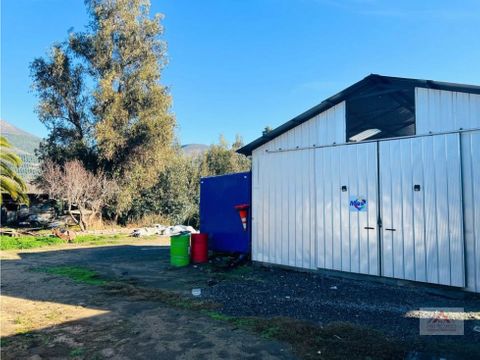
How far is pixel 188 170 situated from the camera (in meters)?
27.0

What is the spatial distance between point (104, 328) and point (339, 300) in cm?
402

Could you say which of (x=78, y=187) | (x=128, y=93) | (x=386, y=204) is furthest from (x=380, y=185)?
(x=128, y=93)

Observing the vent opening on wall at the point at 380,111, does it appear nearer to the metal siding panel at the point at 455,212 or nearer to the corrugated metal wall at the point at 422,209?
the corrugated metal wall at the point at 422,209

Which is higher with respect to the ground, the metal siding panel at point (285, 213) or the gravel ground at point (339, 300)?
the metal siding panel at point (285, 213)

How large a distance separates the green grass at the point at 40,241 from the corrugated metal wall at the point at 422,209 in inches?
508

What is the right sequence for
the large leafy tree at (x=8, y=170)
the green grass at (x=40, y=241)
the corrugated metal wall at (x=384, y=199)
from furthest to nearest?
the green grass at (x=40, y=241) < the large leafy tree at (x=8, y=170) < the corrugated metal wall at (x=384, y=199)

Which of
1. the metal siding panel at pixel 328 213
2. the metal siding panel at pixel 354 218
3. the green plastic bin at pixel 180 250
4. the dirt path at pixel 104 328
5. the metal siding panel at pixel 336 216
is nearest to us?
the dirt path at pixel 104 328

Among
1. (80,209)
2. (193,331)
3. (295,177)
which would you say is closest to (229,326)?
(193,331)

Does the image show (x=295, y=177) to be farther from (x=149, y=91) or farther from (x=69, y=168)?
(x=149, y=91)

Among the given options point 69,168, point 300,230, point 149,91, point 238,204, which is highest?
point 149,91

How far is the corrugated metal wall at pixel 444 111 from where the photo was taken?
20.1 ft

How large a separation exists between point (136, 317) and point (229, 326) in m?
1.59

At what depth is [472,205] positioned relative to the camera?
237 inches

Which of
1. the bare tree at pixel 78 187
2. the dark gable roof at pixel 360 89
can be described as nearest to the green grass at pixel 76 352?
the dark gable roof at pixel 360 89
